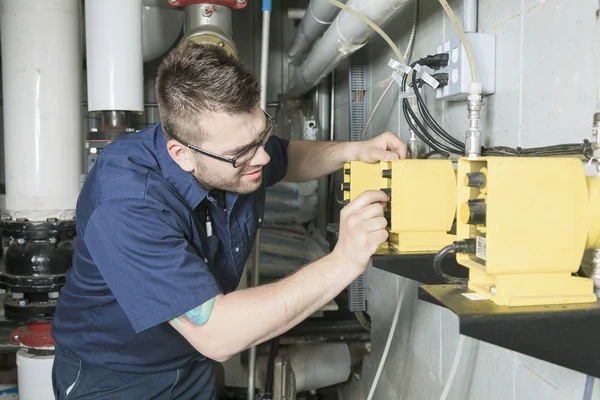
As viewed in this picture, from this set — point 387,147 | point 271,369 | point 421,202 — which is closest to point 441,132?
point 387,147

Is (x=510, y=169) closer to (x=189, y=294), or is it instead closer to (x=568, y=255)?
(x=568, y=255)

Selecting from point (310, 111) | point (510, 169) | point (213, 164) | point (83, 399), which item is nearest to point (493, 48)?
point (510, 169)

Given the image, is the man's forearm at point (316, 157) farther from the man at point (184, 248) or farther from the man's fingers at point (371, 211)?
the man's fingers at point (371, 211)

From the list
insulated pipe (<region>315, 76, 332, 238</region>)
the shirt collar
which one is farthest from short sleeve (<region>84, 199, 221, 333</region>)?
insulated pipe (<region>315, 76, 332, 238</region>)

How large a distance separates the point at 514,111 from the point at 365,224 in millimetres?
342

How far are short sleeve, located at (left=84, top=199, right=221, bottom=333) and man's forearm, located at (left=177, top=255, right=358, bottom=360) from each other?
0.05m

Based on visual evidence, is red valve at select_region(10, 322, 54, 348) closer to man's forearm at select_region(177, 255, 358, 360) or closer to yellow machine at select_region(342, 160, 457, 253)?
man's forearm at select_region(177, 255, 358, 360)

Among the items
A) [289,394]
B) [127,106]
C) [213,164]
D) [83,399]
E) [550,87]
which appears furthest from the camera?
[289,394]

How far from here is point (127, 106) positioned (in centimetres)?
158

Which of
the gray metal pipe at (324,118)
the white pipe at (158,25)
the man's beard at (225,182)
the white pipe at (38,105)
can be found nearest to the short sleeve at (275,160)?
the man's beard at (225,182)

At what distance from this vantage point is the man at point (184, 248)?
36.8 inches

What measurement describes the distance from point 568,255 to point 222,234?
0.85 metres

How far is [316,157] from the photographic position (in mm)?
1517

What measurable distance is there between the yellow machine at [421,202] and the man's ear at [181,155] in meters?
0.45
